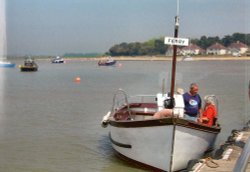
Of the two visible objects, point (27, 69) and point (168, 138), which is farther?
point (27, 69)

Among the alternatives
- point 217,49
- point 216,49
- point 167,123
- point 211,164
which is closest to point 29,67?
point 167,123

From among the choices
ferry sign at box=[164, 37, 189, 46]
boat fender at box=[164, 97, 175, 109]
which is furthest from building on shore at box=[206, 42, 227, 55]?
ferry sign at box=[164, 37, 189, 46]

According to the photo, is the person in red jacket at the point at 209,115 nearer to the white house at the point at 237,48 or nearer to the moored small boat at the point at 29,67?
the moored small boat at the point at 29,67

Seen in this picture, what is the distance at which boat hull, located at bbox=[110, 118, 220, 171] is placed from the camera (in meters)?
10.6

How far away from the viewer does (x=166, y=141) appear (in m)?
10.7

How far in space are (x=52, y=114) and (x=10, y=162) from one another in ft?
37.3

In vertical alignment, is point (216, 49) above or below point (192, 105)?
above

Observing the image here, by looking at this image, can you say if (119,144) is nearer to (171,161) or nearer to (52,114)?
(171,161)

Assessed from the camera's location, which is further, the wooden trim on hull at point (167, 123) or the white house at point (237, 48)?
the white house at point (237, 48)

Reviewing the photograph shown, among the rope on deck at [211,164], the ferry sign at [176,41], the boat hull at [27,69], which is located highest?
the ferry sign at [176,41]

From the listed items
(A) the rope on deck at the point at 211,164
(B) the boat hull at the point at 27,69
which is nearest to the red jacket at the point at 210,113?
(A) the rope on deck at the point at 211,164

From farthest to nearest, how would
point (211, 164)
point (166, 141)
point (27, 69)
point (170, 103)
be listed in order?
1. point (27, 69)
2. point (170, 103)
3. point (166, 141)
4. point (211, 164)

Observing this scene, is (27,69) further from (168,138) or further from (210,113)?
(168,138)

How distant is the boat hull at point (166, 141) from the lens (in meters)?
10.6
